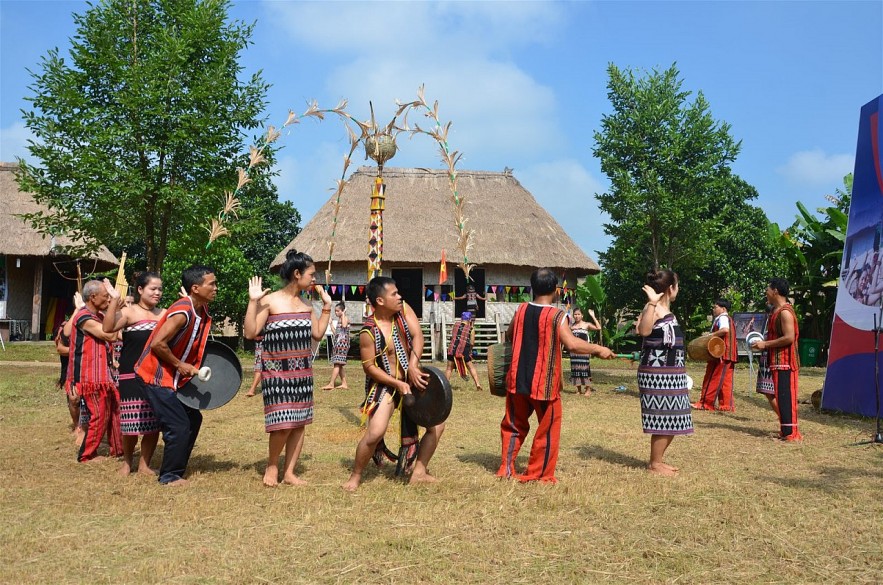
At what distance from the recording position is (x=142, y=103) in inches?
576

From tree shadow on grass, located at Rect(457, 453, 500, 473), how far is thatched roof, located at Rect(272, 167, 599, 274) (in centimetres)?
1630

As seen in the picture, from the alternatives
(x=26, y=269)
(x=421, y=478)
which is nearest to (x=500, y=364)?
(x=421, y=478)

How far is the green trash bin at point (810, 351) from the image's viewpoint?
71.8ft

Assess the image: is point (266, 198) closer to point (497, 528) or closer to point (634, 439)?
point (634, 439)

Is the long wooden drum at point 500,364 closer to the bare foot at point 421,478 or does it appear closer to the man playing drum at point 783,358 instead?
the bare foot at point 421,478

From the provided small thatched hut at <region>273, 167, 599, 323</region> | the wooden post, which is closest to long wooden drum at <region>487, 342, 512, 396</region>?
small thatched hut at <region>273, 167, 599, 323</region>

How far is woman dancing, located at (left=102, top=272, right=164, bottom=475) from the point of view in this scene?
6.46 metres

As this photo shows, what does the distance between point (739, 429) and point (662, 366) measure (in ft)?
12.1

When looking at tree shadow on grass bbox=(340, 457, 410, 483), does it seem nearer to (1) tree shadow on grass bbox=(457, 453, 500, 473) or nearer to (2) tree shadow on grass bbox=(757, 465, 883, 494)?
(1) tree shadow on grass bbox=(457, 453, 500, 473)

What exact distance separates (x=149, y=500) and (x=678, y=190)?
809 inches

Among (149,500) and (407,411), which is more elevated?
(407,411)

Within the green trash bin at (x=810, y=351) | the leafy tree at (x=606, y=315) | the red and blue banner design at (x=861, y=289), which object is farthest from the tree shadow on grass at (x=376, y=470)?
the leafy tree at (x=606, y=315)

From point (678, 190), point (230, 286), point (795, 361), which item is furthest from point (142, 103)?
point (678, 190)

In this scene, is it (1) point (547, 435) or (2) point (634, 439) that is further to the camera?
(2) point (634, 439)
